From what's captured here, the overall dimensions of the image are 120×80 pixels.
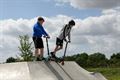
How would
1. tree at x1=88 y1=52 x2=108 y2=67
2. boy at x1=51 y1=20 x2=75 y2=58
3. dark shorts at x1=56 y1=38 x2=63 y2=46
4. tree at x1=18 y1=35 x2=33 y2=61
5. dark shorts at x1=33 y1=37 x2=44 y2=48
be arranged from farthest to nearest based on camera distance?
1. tree at x1=88 y1=52 x2=108 y2=67
2. tree at x1=18 y1=35 x2=33 y2=61
3. dark shorts at x1=56 y1=38 x2=63 y2=46
4. boy at x1=51 y1=20 x2=75 y2=58
5. dark shorts at x1=33 y1=37 x2=44 y2=48

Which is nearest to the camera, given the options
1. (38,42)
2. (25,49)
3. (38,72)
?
(38,72)

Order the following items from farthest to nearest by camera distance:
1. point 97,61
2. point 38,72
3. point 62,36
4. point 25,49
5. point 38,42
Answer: point 97,61, point 25,49, point 62,36, point 38,42, point 38,72

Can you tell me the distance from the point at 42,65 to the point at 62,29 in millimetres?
1827

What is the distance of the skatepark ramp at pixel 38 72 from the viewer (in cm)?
1360

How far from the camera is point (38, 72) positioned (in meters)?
13.8

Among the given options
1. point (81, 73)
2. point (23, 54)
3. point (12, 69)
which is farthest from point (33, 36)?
point (23, 54)

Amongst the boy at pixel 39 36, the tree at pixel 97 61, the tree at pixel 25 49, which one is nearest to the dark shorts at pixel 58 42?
the boy at pixel 39 36

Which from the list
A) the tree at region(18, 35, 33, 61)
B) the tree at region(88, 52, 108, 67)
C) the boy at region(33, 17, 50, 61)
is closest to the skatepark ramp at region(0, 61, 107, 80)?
the boy at region(33, 17, 50, 61)

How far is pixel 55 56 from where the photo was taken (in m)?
15.2

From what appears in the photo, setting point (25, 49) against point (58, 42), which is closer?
point (58, 42)

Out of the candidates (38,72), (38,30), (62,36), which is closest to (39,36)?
(38,30)

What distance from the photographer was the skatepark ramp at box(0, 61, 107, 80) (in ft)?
44.6

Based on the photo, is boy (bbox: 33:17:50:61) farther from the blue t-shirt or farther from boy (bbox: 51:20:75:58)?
boy (bbox: 51:20:75:58)

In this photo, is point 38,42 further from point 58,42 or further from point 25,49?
point 25,49
